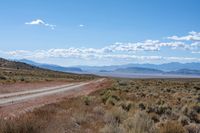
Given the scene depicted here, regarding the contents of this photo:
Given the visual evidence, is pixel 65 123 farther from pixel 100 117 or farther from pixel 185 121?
pixel 185 121

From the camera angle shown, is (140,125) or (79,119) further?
(79,119)

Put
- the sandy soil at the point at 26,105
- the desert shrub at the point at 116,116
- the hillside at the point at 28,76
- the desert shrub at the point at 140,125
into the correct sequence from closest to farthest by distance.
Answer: the desert shrub at the point at 140,125 → the desert shrub at the point at 116,116 → the sandy soil at the point at 26,105 → the hillside at the point at 28,76

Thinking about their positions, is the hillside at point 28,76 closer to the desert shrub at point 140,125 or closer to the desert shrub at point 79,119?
the desert shrub at point 79,119

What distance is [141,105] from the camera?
846 inches

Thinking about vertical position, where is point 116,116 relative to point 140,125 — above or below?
below

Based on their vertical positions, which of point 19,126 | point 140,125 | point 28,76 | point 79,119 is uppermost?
point 19,126

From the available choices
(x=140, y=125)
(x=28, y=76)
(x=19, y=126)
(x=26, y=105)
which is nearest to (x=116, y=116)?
(x=140, y=125)

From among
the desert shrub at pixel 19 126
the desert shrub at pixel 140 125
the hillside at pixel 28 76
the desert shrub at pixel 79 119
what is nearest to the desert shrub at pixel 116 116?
the desert shrub at pixel 79 119

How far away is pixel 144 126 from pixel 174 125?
93 cm

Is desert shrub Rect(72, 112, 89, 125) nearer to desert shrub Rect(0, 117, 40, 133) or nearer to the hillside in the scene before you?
desert shrub Rect(0, 117, 40, 133)

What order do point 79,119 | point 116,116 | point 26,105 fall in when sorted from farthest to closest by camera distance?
point 26,105, point 116,116, point 79,119

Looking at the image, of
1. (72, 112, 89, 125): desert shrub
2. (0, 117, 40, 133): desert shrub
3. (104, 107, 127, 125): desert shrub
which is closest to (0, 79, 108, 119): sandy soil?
(72, 112, 89, 125): desert shrub

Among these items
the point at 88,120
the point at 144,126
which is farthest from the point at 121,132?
the point at 88,120

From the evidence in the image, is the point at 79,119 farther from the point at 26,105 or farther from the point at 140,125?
the point at 26,105
